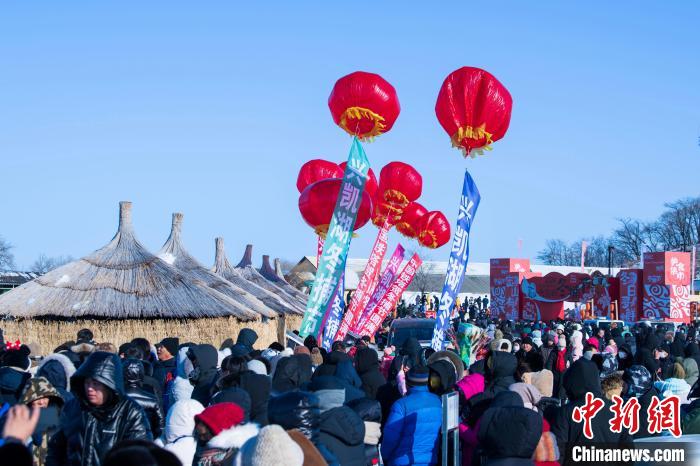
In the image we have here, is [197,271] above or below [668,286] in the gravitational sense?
below

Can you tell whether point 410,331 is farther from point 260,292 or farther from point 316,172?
point 260,292

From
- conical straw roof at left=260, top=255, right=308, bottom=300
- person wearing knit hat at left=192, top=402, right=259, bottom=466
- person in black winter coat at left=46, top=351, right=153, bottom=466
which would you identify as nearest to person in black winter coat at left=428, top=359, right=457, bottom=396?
person wearing knit hat at left=192, top=402, right=259, bottom=466

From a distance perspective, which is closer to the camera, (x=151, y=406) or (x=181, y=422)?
(x=181, y=422)

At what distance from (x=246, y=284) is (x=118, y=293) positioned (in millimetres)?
11336

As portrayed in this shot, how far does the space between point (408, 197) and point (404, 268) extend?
2.33 m

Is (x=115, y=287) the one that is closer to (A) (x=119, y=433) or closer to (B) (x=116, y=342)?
(B) (x=116, y=342)

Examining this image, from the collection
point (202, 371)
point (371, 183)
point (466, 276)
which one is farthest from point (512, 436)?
point (466, 276)

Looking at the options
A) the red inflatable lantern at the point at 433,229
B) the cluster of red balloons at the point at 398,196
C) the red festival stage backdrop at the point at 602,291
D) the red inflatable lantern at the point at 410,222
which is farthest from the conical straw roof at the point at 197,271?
the red festival stage backdrop at the point at 602,291

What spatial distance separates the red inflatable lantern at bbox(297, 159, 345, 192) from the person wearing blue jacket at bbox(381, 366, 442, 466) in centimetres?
1735

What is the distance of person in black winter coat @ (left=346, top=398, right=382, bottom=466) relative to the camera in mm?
6371

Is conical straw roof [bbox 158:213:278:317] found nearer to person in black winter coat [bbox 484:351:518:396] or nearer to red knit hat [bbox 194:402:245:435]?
person in black winter coat [bbox 484:351:518:396]

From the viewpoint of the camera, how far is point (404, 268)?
24156 millimetres

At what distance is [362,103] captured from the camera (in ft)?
61.4

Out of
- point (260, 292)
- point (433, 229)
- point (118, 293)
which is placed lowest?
point (118, 293)
